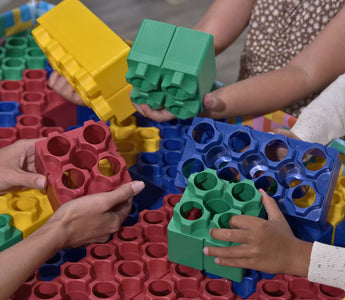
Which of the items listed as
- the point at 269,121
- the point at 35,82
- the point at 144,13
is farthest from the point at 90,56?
the point at 144,13

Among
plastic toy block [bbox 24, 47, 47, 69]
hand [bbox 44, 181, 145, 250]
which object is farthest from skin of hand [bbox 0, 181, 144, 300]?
plastic toy block [bbox 24, 47, 47, 69]

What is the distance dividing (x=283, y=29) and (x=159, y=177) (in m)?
0.49

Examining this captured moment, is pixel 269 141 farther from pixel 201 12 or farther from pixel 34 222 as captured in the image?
pixel 201 12

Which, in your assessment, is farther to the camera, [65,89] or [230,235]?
[65,89]

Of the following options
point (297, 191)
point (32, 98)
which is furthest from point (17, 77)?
point (297, 191)

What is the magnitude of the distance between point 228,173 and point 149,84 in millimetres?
203

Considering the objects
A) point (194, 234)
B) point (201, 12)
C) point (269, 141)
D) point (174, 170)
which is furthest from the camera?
point (201, 12)

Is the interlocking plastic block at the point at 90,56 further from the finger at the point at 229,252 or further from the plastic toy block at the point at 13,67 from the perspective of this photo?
the finger at the point at 229,252

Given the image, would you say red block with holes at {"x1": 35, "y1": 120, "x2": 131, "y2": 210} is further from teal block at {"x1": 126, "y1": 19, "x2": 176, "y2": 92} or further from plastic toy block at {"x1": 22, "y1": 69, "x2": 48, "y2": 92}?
plastic toy block at {"x1": 22, "y1": 69, "x2": 48, "y2": 92}

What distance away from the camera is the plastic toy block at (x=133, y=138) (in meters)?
1.10

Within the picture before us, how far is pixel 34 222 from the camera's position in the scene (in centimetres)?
92

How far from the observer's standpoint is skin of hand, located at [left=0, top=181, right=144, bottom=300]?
80 cm

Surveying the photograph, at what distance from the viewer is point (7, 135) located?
1123 mm

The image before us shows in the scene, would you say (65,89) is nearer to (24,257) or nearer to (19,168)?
(19,168)
